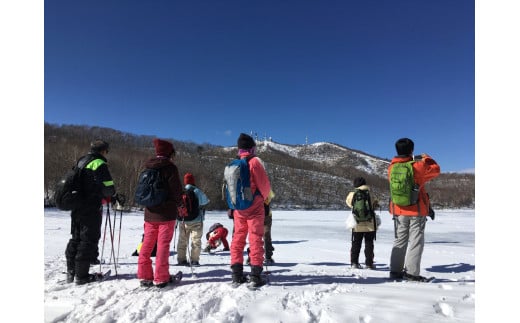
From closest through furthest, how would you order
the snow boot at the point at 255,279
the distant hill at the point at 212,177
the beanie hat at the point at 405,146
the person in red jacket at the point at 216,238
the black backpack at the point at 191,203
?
the snow boot at the point at 255,279, the beanie hat at the point at 405,146, the black backpack at the point at 191,203, the person in red jacket at the point at 216,238, the distant hill at the point at 212,177

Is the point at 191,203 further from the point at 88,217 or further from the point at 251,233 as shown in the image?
the point at 251,233

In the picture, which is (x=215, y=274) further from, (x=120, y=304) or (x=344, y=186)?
(x=344, y=186)

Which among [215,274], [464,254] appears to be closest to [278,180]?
[464,254]

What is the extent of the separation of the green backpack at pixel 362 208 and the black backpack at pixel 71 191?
4.70 meters

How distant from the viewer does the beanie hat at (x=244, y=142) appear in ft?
13.8

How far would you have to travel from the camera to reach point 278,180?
173 feet

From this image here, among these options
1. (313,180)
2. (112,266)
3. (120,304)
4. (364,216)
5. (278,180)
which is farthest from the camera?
(313,180)

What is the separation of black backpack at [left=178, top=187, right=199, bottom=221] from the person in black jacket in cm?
188

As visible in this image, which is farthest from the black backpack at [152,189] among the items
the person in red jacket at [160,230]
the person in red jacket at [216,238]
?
the person in red jacket at [216,238]

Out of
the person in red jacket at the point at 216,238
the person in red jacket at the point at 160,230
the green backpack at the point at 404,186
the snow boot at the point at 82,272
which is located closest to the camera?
the person in red jacket at the point at 160,230

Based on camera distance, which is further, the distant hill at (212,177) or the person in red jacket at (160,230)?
the distant hill at (212,177)

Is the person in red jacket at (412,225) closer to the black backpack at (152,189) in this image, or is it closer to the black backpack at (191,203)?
the black backpack at (152,189)
